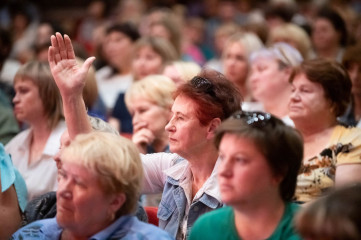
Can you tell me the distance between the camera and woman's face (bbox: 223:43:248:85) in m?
5.13

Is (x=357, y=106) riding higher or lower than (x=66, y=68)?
lower

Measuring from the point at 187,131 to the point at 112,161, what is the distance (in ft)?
1.82

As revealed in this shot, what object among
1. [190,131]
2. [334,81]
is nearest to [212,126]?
[190,131]

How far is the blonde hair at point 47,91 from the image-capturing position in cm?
382

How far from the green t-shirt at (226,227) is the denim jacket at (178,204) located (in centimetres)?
32

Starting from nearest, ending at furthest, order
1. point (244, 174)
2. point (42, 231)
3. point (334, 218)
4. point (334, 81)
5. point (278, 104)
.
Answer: point (334, 218) < point (244, 174) < point (42, 231) < point (334, 81) < point (278, 104)

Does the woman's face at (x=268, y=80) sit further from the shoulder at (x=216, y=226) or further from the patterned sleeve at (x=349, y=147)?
the shoulder at (x=216, y=226)

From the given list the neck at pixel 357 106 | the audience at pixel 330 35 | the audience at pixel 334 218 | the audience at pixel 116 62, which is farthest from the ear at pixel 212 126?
the audience at pixel 330 35

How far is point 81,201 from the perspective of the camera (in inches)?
84.7

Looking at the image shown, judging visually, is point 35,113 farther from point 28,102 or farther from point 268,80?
point 268,80

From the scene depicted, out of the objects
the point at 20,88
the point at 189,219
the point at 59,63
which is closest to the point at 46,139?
the point at 20,88

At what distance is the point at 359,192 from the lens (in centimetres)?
187

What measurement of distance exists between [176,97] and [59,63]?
1.68ft

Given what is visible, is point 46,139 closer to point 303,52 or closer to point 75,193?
point 75,193
